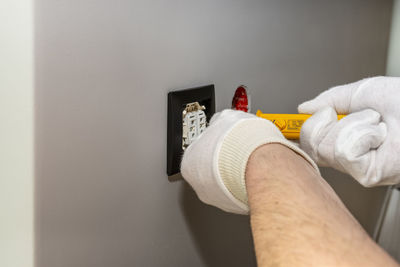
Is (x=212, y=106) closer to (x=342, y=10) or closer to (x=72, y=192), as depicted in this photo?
(x=72, y=192)

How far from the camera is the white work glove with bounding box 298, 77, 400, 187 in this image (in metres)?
0.66

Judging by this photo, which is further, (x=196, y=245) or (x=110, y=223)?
(x=196, y=245)

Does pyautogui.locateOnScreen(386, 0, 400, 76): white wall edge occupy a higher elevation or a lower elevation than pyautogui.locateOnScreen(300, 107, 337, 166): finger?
higher

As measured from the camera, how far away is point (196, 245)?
33.6 inches

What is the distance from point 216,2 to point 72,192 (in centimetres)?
44

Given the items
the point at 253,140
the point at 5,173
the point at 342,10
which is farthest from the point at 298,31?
the point at 5,173

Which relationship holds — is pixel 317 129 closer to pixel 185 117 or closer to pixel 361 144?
pixel 361 144

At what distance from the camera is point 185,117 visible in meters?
0.77

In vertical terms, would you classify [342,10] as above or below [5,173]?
above

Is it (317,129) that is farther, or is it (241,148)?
(317,129)

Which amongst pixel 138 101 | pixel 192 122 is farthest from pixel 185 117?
pixel 138 101

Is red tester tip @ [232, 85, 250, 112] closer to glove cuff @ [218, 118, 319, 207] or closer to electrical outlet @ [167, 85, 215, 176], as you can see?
electrical outlet @ [167, 85, 215, 176]

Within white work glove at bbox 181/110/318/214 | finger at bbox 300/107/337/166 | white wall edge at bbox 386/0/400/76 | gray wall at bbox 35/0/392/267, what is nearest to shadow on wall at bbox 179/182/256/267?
gray wall at bbox 35/0/392/267

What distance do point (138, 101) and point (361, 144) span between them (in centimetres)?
36
